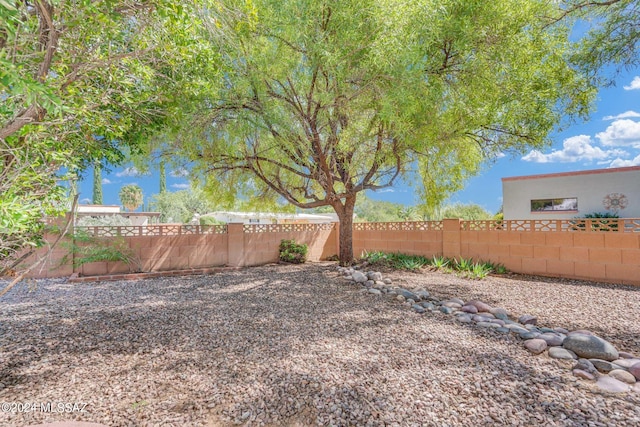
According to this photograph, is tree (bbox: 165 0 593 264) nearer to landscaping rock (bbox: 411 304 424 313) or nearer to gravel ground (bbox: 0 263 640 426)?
landscaping rock (bbox: 411 304 424 313)

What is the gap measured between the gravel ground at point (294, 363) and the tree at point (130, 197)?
27306 mm

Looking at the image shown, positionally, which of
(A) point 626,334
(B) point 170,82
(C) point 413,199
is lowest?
(A) point 626,334

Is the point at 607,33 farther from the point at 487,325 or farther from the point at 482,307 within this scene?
the point at 487,325

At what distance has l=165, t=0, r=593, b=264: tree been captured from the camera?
5.08 m

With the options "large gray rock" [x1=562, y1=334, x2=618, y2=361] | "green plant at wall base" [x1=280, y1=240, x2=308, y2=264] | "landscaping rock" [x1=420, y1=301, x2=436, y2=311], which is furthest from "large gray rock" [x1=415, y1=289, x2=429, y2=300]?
"green plant at wall base" [x1=280, y1=240, x2=308, y2=264]

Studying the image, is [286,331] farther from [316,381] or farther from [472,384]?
[472,384]

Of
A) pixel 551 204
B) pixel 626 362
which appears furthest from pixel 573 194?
pixel 626 362

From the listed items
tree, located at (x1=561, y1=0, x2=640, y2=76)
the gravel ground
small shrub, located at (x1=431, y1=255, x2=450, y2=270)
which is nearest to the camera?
the gravel ground

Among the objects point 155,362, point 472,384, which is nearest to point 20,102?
point 155,362

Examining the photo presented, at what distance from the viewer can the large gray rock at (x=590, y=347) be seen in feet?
10.1

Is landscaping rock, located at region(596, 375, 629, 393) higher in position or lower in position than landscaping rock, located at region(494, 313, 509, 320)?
lower

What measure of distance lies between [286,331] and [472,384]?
204 cm

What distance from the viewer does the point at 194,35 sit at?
3.44 metres

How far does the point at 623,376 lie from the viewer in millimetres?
2758
